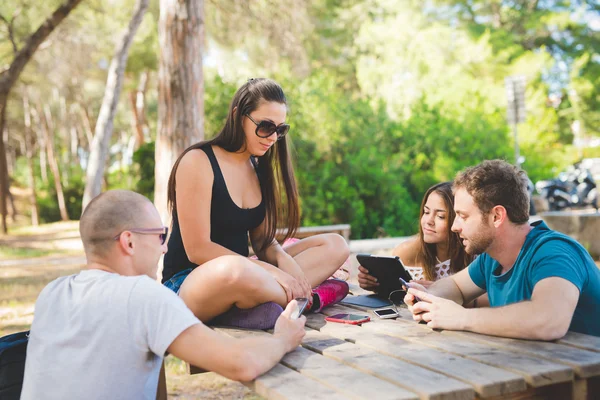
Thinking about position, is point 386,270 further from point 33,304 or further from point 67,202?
point 67,202

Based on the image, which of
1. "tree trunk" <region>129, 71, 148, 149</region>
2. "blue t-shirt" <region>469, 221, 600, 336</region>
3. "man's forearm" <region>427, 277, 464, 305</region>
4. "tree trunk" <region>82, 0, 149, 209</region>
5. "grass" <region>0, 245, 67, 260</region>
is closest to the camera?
"blue t-shirt" <region>469, 221, 600, 336</region>

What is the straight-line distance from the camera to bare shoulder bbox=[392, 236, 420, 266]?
4.27m

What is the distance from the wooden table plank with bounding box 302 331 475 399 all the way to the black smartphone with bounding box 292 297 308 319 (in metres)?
0.11

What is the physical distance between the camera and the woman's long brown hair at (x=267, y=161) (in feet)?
11.3

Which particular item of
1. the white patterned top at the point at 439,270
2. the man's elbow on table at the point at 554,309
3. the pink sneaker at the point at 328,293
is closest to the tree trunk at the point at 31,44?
the white patterned top at the point at 439,270

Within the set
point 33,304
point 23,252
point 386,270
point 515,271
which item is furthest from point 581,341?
point 23,252

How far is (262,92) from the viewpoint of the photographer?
345cm

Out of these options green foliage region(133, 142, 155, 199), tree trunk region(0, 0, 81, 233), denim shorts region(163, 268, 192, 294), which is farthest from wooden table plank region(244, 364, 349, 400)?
green foliage region(133, 142, 155, 199)

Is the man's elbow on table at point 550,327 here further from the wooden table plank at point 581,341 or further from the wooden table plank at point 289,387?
the wooden table plank at point 289,387

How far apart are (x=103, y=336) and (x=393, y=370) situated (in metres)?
0.94

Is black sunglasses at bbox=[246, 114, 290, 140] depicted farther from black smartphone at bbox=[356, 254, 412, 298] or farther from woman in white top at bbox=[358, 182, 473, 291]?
woman in white top at bbox=[358, 182, 473, 291]

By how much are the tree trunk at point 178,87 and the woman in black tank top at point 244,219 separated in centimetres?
358

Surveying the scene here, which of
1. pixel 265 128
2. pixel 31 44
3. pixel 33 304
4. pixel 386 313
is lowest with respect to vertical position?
pixel 33 304

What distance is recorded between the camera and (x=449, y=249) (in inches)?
163
